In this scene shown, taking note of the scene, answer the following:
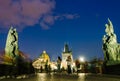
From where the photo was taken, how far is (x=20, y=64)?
131ft

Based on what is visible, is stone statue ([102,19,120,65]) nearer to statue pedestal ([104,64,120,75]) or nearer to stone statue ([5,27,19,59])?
statue pedestal ([104,64,120,75])

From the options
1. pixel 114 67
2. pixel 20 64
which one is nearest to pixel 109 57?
pixel 114 67

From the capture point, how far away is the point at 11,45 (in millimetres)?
36438

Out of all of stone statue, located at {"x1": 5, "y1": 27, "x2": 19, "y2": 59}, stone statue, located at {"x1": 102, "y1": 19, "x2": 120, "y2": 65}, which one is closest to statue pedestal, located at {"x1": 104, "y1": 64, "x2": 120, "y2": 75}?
stone statue, located at {"x1": 102, "y1": 19, "x2": 120, "y2": 65}

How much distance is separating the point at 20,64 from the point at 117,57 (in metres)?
15.9

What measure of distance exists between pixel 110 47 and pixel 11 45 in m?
16.9

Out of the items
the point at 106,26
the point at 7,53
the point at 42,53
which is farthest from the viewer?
the point at 42,53

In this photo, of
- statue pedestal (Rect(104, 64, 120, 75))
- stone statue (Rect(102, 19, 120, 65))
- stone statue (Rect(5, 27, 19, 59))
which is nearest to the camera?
stone statue (Rect(5, 27, 19, 59))

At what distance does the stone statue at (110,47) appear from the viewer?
1645 inches

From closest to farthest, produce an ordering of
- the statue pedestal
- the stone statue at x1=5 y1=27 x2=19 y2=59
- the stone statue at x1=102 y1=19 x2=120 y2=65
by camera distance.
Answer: the stone statue at x1=5 y1=27 x2=19 y2=59 < the statue pedestal < the stone statue at x1=102 y1=19 x2=120 y2=65

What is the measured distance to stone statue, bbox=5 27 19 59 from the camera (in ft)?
117

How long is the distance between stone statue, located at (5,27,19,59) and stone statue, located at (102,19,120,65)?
1599 cm

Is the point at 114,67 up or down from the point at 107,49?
down

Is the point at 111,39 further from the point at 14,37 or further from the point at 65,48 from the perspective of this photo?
the point at 65,48
